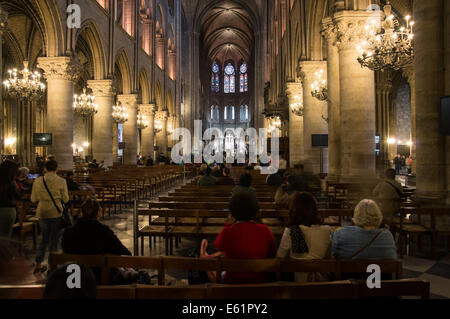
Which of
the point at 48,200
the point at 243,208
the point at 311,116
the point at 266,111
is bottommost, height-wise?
the point at 48,200

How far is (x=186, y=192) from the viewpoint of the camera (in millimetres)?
7410

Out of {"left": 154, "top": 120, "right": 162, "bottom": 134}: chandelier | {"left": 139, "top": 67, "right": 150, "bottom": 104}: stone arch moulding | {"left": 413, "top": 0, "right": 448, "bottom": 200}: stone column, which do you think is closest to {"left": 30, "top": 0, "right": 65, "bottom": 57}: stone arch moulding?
{"left": 139, "top": 67, "right": 150, "bottom": 104}: stone arch moulding

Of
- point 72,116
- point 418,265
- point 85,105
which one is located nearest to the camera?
point 418,265

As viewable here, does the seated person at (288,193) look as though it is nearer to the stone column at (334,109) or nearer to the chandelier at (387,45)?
the chandelier at (387,45)

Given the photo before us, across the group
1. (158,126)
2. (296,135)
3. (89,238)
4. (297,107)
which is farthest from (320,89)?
(158,126)

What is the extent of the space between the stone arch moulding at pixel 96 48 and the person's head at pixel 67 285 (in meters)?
18.1

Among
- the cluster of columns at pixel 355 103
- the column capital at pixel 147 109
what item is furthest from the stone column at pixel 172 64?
the cluster of columns at pixel 355 103

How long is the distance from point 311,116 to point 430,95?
7.89 meters

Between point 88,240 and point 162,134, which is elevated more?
point 162,134

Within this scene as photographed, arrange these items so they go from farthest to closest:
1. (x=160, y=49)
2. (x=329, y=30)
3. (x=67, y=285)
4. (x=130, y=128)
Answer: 1. (x=160, y=49)
2. (x=130, y=128)
3. (x=329, y=30)
4. (x=67, y=285)

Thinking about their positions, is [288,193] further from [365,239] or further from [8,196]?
[8,196]

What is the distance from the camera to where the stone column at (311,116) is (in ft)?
45.6

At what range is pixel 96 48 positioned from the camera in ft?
58.1

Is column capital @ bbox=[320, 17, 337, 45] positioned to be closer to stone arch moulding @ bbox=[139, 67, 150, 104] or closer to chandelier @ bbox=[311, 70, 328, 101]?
chandelier @ bbox=[311, 70, 328, 101]
